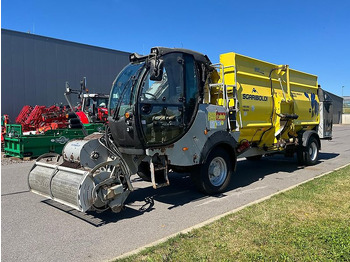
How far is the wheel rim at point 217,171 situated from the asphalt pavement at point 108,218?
34cm

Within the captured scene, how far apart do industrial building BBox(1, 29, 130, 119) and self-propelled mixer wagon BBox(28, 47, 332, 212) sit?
14238mm

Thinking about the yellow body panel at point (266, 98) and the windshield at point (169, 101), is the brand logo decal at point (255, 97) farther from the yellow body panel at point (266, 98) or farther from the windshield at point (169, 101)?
the windshield at point (169, 101)

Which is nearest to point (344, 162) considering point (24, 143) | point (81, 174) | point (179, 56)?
point (179, 56)

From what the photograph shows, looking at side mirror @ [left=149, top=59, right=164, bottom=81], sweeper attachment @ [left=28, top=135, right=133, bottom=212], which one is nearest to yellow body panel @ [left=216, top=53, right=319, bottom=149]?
side mirror @ [left=149, top=59, right=164, bottom=81]

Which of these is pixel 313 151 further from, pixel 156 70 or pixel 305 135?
pixel 156 70

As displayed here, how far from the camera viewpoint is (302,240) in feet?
13.1

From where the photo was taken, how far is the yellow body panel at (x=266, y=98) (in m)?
7.43

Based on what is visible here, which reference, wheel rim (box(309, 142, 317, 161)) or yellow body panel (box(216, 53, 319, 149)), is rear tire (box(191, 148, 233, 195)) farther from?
wheel rim (box(309, 142, 317, 161))

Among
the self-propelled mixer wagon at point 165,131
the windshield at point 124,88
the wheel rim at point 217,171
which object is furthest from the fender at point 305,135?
the windshield at point 124,88

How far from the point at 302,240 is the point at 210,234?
1179 millimetres

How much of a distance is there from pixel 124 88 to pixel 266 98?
167 inches

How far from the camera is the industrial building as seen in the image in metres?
18.3

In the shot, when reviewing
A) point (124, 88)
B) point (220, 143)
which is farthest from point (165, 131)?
point (220, 143)

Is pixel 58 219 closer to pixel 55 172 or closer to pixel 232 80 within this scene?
pixel 55 172
